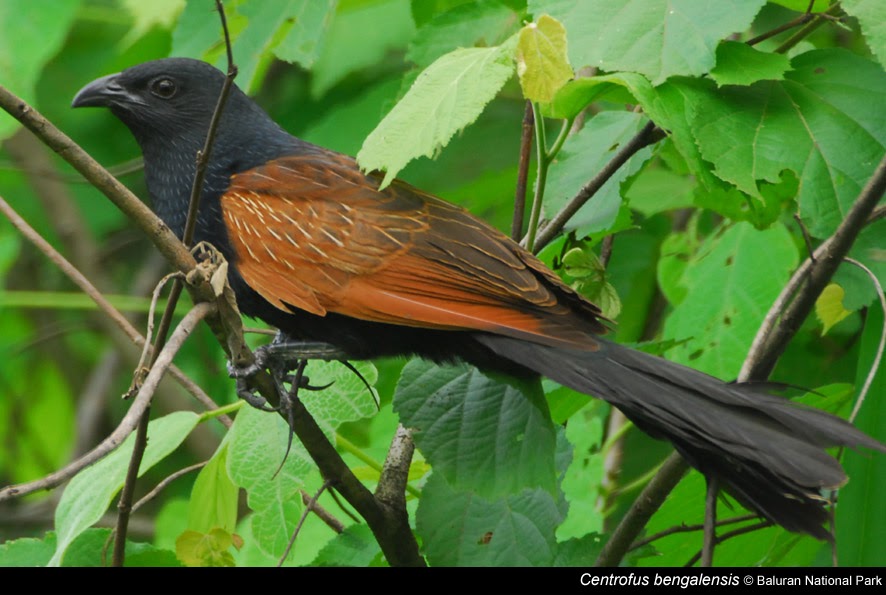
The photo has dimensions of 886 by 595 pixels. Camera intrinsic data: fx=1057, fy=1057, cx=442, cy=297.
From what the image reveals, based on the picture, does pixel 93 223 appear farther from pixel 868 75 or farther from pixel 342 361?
pixel 868 75

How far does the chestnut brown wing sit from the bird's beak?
53 centimetres

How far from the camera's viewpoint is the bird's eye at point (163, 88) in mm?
2967

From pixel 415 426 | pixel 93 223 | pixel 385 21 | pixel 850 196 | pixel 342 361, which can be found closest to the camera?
pixel 850 196

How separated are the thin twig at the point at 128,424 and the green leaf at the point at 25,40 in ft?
3.80

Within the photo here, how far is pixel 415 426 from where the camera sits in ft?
6.82

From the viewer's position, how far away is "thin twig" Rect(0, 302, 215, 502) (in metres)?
1.20

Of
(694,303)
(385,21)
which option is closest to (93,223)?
(385,21)

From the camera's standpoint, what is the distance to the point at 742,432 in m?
1.74

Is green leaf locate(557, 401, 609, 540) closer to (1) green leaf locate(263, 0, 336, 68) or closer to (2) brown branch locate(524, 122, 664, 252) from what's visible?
(2) brown branch locate(524, 122, 664, 252)

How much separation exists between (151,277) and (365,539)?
2.98 m

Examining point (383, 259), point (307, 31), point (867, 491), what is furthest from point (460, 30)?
point (867, 491)

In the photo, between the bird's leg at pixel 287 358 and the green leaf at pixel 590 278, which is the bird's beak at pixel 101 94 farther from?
the green leaf at pixel 590 278

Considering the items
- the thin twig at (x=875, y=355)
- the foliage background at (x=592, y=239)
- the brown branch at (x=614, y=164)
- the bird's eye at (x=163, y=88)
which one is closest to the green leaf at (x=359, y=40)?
the foliage background at (x=592, y=239)

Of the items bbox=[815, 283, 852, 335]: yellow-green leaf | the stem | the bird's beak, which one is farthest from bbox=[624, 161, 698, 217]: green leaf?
the bird's beak
